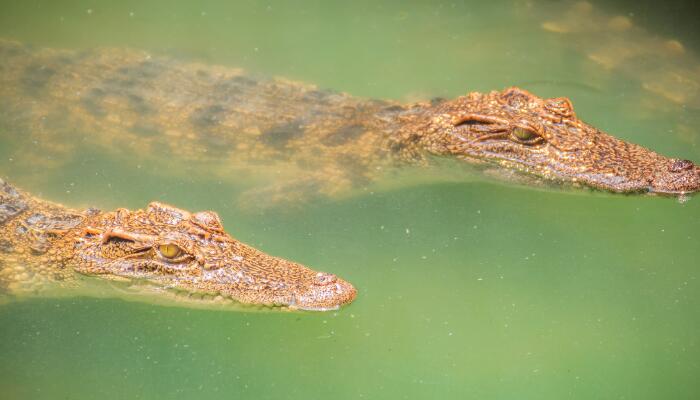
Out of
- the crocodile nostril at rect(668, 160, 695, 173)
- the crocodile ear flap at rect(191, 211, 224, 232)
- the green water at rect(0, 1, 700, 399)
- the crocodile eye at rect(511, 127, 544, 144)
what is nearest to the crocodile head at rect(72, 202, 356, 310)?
the crocodile ear flap at rect(191, 211, 224, 232)

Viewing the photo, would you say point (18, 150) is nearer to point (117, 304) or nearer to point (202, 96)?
point (202, 96)

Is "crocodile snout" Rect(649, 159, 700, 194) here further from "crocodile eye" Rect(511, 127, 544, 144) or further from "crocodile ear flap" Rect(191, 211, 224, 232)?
"crocodile ear flap" Rect(191, 211, 224, 232)

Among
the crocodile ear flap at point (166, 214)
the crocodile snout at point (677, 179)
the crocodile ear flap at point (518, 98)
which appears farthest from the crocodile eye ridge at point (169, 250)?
the crocodile snout at point (677, 179)

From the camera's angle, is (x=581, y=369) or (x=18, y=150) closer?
(x=581, y=369)

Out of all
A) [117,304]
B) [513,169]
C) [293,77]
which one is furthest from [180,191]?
[513,169]

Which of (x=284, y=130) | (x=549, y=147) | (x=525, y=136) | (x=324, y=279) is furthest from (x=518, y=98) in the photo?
(x=324, y=279)

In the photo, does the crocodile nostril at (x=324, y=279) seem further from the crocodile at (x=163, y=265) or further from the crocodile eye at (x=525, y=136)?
the crocodile eye at (x=525, y=136)

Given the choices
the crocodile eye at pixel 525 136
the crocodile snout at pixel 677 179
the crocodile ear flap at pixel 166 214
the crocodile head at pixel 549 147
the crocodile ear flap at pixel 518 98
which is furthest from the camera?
the crocodile ear flap at pixel 518 98

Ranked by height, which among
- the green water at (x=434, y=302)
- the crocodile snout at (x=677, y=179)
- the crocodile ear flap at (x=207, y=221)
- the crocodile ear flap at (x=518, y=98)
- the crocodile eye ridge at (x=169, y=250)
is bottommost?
the green water at (x=434, y=302)
